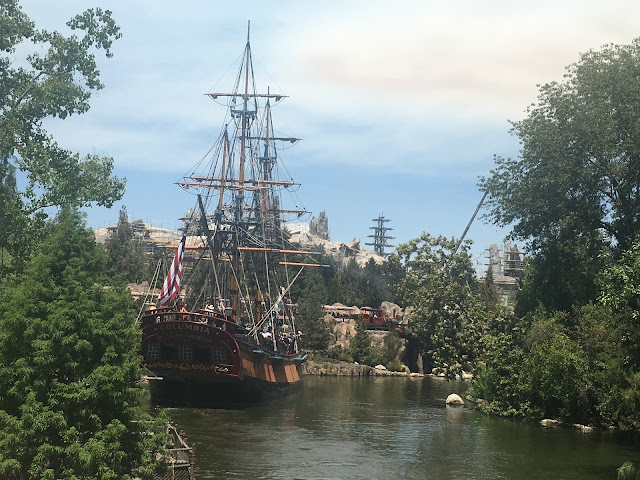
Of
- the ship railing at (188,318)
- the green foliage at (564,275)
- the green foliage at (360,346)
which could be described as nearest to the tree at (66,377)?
the ship railing at (188,318)

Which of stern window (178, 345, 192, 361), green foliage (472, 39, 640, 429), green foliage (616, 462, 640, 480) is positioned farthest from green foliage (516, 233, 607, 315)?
stern window (178, 345, 192, 361)

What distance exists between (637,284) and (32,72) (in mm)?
23391

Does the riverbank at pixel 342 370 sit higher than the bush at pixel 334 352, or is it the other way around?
the bush at pixel 334 352

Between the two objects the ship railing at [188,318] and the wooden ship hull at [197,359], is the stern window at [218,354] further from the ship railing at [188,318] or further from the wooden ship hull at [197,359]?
the ship railing at [188,318]

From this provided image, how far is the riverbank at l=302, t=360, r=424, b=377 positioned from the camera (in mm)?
71900

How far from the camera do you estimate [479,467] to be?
26609 millimetres

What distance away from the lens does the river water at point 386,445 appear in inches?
1005

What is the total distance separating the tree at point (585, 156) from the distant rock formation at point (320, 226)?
373 ft

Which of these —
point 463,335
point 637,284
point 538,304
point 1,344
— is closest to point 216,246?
point 463,335

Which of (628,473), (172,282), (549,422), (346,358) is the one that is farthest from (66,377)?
(346,358)

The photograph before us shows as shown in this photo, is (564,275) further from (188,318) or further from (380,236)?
(380,236)

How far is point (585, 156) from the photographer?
37.2m

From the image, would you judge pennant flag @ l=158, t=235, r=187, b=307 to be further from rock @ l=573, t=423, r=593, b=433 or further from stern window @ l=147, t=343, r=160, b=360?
rock @ l=573, t=423, r=593, b=433

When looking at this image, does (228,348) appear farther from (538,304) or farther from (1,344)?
(1,344)
